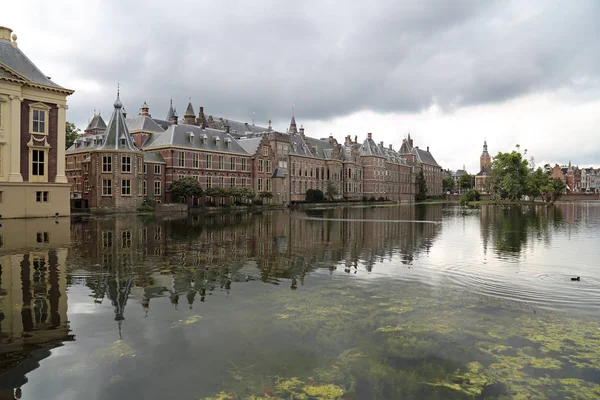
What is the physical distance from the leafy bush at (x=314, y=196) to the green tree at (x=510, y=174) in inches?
1429

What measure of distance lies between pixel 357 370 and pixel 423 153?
15431cm

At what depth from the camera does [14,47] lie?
39.2 m

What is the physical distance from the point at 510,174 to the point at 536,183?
16982 mm

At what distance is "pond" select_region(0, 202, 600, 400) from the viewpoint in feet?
20.8

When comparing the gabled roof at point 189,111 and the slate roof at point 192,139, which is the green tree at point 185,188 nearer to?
the slate roof at point 192,139

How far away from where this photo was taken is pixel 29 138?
3881 centimetres

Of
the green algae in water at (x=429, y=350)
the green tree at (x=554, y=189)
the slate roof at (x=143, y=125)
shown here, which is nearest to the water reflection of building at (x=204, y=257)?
the green algae in water at (x=429, y=350)

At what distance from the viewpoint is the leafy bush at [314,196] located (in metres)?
85.3

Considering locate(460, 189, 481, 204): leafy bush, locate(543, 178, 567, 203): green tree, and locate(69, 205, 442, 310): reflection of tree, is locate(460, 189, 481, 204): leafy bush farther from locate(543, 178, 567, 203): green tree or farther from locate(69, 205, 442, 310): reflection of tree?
locate(69, 205, 442, 310): reflection of tree

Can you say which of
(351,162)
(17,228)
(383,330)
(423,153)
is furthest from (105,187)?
(423,153)

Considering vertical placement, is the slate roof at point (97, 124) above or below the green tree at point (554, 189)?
above

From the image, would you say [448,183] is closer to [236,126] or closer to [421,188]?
[421,188]

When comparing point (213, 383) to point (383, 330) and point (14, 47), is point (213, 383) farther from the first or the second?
point (14, 47)

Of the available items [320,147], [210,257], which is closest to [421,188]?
[320,147]
